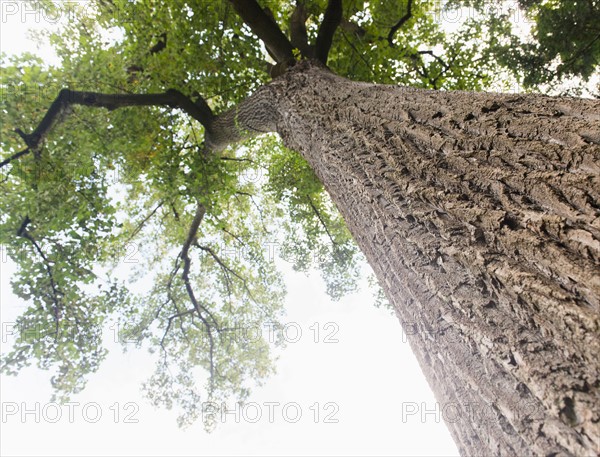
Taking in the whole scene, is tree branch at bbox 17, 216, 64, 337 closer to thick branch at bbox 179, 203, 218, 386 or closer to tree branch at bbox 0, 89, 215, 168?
tree branch at bbox 0, 89, 215, 168

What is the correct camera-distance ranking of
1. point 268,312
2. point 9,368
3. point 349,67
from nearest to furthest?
point 9,368 → point 349,67 → point 268,312

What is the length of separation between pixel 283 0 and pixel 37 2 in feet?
17.1

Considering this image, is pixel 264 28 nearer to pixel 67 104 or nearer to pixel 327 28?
pixel 327 28

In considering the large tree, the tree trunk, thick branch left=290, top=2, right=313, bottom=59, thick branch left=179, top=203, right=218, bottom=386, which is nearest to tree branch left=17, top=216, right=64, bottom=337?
the large tree

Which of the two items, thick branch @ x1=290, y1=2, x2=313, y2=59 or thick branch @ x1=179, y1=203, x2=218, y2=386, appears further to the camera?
thick branch @ x1=179, y1=203, x2=218, y2=386

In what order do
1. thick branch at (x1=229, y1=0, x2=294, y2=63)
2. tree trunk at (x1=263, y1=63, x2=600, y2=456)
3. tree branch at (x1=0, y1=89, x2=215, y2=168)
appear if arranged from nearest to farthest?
tree trunk at (x1=263, y1=63, x2=600, y2=456) < tree branch at (x1=0, y1=89, x2=215, y2=168) < thick branch at (x1=229, y1=0, x2=294, y2=63)

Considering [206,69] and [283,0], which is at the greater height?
[283,0]

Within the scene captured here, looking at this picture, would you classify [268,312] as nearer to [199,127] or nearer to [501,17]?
[199,127]

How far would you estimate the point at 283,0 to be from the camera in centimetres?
766

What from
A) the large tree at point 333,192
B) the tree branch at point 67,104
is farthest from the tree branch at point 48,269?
the tree branch at point 67,104

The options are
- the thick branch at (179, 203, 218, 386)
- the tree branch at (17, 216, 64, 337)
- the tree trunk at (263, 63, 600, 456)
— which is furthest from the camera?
the thick branch at (179, 203, 218, 386)

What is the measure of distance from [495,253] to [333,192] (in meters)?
1.60

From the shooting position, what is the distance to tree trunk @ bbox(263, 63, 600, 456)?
0.97m

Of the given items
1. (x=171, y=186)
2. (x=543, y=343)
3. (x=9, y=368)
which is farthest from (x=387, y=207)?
(x=9, y=368)
